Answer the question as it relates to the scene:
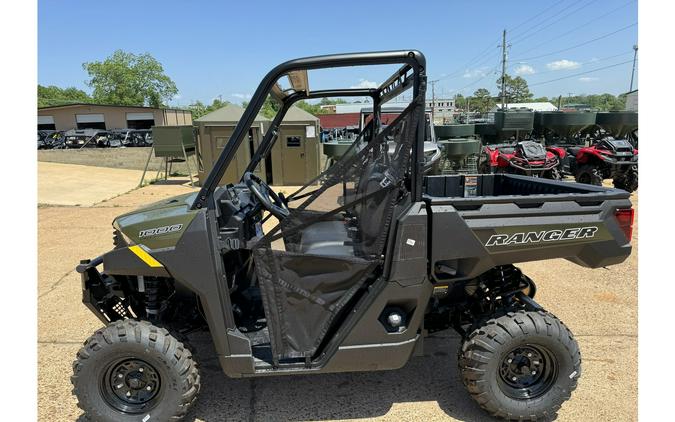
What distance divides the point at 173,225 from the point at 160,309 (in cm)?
70

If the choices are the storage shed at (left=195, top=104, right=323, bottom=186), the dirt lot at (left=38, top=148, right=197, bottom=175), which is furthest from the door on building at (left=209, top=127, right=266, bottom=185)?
the dirt lot at (left=38, top=148, right=197, bottom=175)

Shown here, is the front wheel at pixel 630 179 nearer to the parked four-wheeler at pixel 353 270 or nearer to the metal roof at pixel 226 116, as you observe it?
the metal roof at pixel 226 116

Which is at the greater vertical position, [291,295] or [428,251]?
[428,251]

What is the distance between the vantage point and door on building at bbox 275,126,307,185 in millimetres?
12266

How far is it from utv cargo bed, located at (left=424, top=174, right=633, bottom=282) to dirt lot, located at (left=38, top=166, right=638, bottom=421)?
946mm

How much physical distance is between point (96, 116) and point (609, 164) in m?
41.6

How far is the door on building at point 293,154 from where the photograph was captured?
40.2 ft

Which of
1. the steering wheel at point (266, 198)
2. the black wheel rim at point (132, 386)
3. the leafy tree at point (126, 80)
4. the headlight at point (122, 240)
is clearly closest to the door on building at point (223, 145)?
the steering wheel at point (266, 198)

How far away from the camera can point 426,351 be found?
361 centimetres

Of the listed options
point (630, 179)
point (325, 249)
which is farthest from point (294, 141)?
point (325, 249)

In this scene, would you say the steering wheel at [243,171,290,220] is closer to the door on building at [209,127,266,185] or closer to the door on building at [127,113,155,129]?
the door on building at [209,127,266,185]

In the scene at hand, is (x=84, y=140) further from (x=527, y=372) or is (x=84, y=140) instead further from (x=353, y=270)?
(x=527, y=372)

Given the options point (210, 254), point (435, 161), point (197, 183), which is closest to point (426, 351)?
point (210, 254)

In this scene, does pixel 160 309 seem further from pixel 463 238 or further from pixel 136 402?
pixel 463 238
